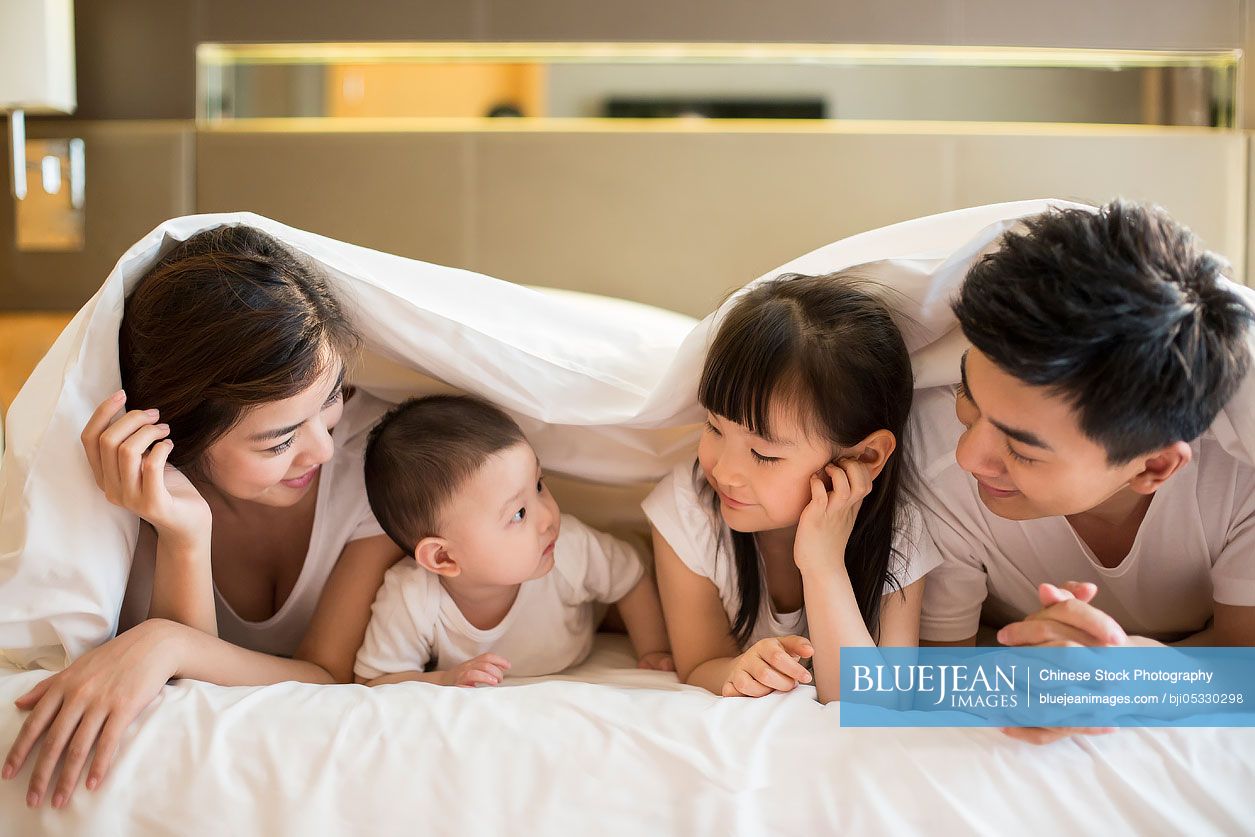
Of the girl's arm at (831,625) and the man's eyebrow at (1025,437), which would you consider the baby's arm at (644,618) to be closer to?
the girl's arm at (831,625)

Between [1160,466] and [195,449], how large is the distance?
105 cm

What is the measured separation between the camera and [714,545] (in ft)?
3.99

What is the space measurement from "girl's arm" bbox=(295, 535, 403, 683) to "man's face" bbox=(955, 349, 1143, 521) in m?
0.77

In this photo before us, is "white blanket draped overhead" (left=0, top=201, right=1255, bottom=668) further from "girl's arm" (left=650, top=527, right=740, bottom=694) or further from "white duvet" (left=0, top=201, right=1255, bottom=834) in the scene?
"girl's arm" (left=650, top=527, right=740, bottom=694)

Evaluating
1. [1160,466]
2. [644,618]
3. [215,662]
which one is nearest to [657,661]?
[644,618]

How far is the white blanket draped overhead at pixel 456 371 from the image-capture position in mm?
1017

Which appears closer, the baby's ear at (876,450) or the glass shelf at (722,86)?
the baby's ear at (876,450)

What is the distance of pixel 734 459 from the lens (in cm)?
111

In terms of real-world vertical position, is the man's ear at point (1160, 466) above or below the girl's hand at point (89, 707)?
above

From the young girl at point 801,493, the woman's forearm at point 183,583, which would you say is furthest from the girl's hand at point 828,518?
the woman's forearm at point 183,583

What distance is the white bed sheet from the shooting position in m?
0.80

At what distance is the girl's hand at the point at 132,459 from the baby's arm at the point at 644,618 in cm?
63

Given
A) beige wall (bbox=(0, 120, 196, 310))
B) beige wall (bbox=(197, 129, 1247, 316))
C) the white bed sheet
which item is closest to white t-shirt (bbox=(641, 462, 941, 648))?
the white bed sheet

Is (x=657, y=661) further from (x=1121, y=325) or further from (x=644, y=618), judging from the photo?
(x=1121, y=325)
